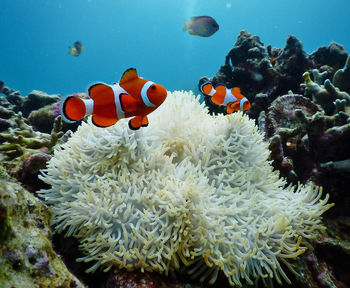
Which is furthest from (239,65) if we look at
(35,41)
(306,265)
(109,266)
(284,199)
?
(35,41)

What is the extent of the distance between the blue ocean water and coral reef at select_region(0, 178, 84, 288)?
241 feet

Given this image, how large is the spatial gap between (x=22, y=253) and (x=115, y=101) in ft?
2.90

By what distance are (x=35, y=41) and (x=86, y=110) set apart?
9504 centimetres

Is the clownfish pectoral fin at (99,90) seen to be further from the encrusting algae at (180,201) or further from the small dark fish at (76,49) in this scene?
the small dark fish at (76,49)

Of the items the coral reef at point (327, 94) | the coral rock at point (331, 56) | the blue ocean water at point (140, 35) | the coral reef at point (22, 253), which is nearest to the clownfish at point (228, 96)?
the coral reef at point (327, 94)

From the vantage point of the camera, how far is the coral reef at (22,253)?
1.00 meters

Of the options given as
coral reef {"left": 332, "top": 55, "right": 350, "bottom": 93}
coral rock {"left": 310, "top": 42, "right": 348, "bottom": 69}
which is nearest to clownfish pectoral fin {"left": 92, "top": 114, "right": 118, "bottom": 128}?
coral reef {"left": 332, "top": 55, "right": 350, "bottom": 93}

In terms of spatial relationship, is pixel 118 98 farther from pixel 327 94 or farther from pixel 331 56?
pixel 331 56

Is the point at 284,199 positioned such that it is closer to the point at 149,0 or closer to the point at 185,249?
the point at 185,249

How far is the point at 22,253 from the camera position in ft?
3.52

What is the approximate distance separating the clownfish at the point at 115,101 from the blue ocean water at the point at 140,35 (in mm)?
73203

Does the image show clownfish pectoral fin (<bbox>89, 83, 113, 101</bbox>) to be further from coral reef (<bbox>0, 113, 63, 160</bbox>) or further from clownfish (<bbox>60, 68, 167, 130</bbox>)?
coral reef (<bbox>0, 113, 63, 160</bbox>)

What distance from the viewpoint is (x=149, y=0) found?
82.6m

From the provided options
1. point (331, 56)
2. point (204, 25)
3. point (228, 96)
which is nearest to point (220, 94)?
point (228, 96)
